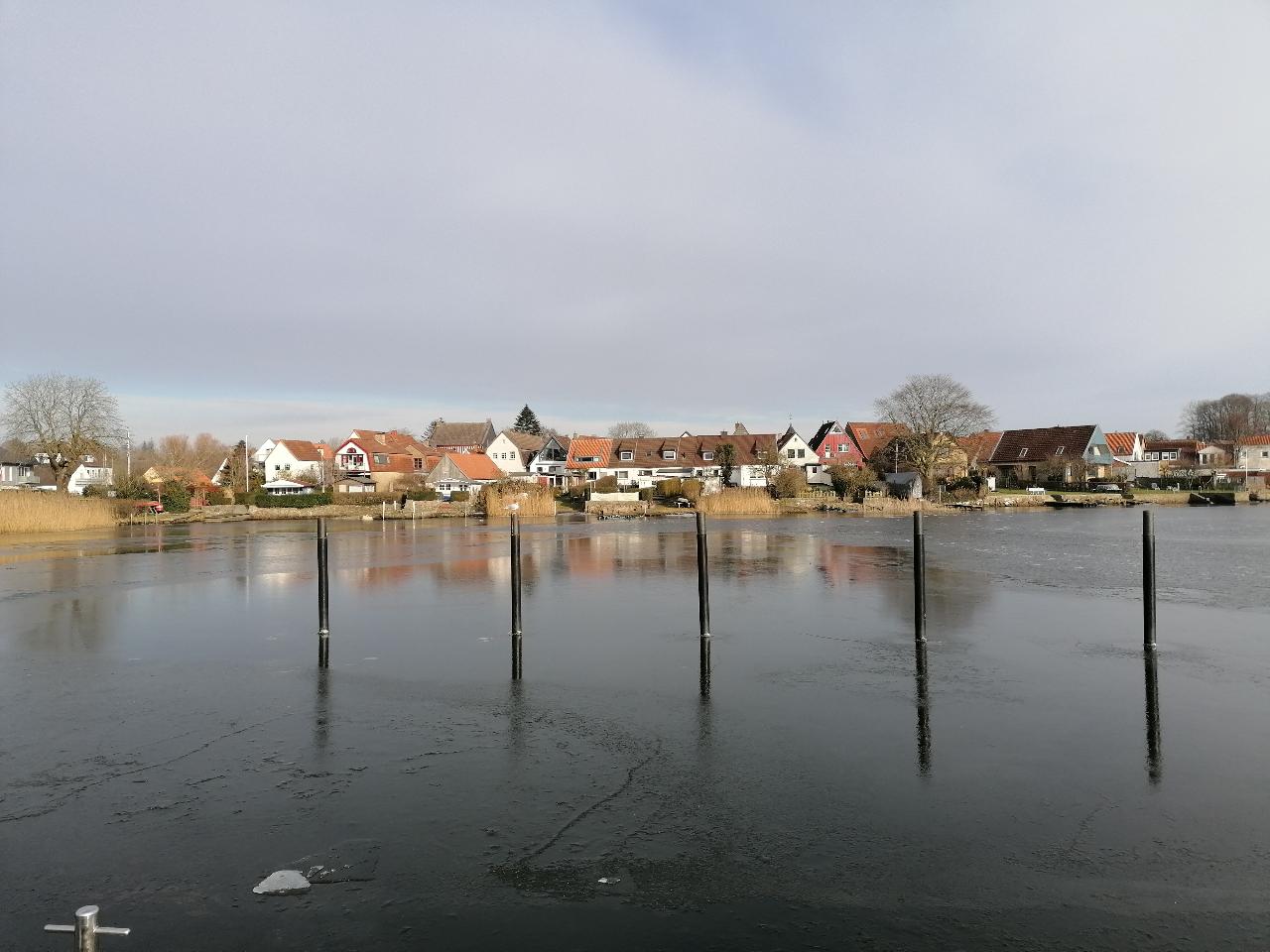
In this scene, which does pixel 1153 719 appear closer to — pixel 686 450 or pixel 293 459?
pixel 686 450

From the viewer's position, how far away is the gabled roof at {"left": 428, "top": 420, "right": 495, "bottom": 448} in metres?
115

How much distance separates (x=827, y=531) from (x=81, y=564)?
28516 millimetres

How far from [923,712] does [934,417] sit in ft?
185

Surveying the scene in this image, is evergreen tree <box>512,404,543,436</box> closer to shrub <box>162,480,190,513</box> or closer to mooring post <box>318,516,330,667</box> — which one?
shrub <box>162,480,190,513</box>

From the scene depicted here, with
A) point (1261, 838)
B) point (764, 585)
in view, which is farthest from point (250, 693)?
point (764, 585)

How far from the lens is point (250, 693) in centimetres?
1016

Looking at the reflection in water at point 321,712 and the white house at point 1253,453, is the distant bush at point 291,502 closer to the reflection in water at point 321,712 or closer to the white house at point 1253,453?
the reflection in water at point 321,712

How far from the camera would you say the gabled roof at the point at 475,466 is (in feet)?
277

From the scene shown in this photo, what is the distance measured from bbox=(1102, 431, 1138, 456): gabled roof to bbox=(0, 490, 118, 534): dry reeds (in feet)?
316

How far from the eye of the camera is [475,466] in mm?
87438

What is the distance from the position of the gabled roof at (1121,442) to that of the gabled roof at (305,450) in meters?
89.0

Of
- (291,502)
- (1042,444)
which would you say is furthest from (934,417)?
(291,502)

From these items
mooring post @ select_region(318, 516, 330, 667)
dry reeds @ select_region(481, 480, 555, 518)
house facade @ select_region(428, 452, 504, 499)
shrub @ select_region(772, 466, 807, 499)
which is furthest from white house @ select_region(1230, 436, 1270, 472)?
mooring post @ select_region(318, 516, 330, 667)

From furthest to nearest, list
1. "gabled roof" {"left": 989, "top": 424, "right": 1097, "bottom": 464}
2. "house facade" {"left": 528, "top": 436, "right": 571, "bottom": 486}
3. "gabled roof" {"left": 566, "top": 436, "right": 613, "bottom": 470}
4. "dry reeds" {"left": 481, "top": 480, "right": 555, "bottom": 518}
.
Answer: "house facade" {"left": 528, "top": 436, "right": 571, "bottom": 486} < "gabled roof" {"left": 566, "top": 436, "right": 613, "bottom": 470} < "gabled roof" {"left": 989, "top": 424, "right": 1097, "bottom": 464} < "dry reeds" {"left": 481, "top": 480, "right": 555, "bottom": 518}
